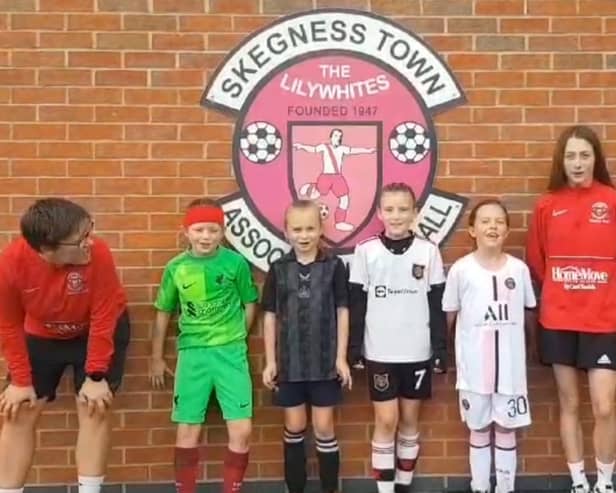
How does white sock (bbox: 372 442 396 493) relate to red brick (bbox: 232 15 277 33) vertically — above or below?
below

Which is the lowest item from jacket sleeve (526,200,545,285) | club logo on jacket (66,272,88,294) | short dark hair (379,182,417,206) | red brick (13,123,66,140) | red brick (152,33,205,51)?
club logo on jacket (66,272,88,294)

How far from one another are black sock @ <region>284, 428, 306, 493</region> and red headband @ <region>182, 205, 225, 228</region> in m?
1.23

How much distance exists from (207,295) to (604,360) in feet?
7.11

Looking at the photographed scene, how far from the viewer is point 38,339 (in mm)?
4648

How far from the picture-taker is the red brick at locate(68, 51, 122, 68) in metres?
5.01

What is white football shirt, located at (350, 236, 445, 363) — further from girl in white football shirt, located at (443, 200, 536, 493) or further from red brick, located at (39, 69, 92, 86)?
red brick, located at (39, 69, 92, 86)

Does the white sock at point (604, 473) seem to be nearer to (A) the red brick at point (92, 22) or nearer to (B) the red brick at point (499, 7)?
(B) the red brick at point (499, 7)

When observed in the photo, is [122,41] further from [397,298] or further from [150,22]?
[397,298]

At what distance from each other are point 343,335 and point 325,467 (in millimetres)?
741

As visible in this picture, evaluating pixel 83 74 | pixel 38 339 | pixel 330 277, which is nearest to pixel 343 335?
pixel 330 277

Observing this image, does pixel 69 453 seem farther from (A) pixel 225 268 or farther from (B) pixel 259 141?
(B) pixel 259 141

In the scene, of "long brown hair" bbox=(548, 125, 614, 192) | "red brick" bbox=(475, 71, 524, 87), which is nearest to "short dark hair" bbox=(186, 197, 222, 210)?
"red brick" bbox=(475, 71, 524, 87)

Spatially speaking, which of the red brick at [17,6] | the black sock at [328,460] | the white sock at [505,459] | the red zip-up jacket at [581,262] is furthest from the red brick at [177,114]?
the white sock at [505,459]

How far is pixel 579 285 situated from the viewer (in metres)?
4.88
